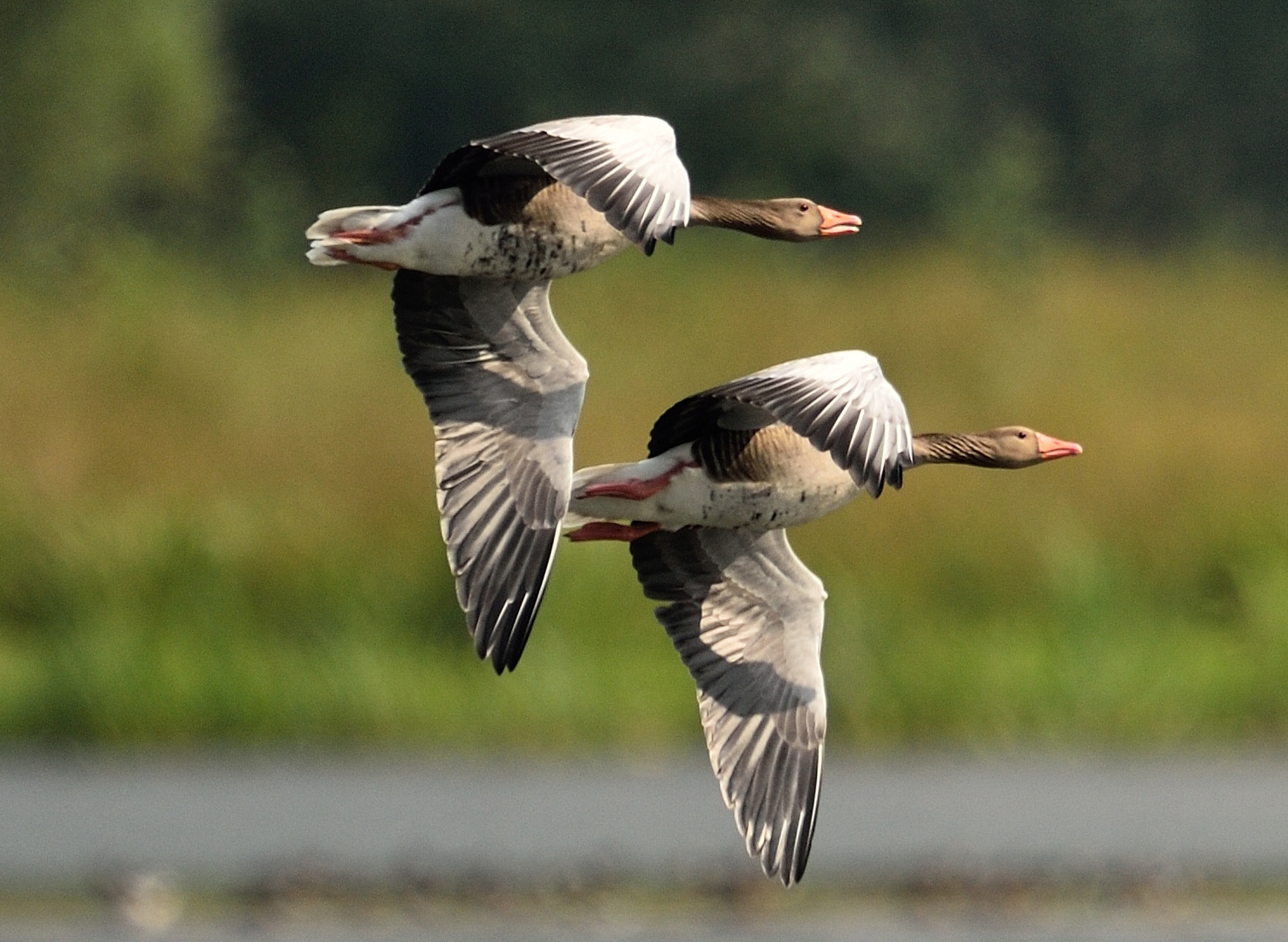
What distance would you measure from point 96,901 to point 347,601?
233 centimetres

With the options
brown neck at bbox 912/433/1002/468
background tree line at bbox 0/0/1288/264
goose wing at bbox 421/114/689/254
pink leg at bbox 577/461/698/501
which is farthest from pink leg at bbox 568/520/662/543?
background tree line at bbox 0/0/1288/264

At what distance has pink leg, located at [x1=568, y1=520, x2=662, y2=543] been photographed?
531cm

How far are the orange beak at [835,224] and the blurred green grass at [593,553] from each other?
948 centimetres

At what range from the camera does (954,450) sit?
5.39 meters

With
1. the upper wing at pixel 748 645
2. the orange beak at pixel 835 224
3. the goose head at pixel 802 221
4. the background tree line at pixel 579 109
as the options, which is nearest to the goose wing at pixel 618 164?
the goose head at pixel 802 221

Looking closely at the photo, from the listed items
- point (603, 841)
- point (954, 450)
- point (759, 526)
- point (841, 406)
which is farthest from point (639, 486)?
point (603, 841)

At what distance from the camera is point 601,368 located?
56.2ft

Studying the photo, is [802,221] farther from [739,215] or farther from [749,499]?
[749,499]

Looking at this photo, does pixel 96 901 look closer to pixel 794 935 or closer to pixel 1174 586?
pixel 794 935

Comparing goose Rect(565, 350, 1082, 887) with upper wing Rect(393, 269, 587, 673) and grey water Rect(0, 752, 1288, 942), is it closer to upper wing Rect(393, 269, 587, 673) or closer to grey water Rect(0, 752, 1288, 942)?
upper wing Rect(393, 269, 587, 673)

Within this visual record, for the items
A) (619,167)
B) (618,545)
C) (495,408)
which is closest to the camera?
(619,167)

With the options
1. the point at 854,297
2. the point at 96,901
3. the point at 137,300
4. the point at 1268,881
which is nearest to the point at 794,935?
the point at 1268,881

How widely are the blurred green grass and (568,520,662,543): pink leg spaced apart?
31.6ft

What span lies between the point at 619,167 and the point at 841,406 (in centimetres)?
55
